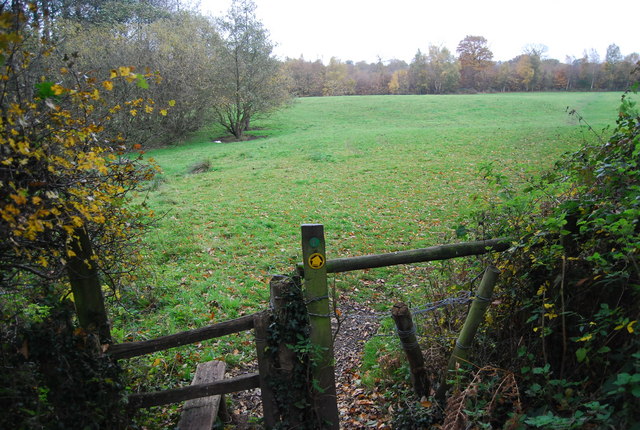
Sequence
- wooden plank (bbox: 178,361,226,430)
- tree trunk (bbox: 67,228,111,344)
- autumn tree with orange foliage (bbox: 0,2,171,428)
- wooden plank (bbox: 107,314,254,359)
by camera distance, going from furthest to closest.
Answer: wooden plank (bbox: 178,361,226,430) < wooden plank (bbox: 107,314,254,359) < tree trunk (bbox: 67,228,111,344) < autumn tree with orange foliage (bbox: 0,2,171,428)

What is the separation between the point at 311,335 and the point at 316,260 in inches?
28.1

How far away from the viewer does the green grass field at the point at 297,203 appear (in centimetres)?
761

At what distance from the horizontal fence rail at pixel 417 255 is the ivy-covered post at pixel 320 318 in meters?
0.19

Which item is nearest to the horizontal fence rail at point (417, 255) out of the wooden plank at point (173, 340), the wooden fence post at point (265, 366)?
the wooden fence post at point (265, 366)

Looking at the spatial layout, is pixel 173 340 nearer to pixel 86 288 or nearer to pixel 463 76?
pixel 86 288

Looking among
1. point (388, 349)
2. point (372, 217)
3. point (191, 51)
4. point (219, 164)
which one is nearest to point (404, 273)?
point (388, 349)

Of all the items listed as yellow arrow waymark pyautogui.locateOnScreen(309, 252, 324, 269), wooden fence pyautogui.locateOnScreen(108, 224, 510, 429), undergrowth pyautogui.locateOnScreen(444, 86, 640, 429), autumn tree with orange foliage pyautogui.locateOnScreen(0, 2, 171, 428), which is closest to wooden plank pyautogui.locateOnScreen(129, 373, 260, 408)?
wooden fence pyautogui.locateOnScreen(108, 224, 510, 429)

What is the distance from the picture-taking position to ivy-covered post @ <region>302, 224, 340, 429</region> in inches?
146

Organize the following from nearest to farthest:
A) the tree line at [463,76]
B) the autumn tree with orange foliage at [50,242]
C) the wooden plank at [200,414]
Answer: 1. the autumn tree with orange foliage at [50,242]
2. the wooden plank at [200,414]
3. the tree line at [463,76]

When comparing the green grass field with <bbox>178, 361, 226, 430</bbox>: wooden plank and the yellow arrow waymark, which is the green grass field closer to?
the yellow arrow waymark

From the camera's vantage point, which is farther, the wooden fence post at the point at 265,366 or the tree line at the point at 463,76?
the tree line at the point at 463,76

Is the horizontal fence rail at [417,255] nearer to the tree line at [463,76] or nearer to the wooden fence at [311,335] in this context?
the wooden fence at [311,335]

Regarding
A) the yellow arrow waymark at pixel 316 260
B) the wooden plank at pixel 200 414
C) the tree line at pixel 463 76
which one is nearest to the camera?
the yellow arrow waymark at pixel 316 260

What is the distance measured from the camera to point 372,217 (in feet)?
40.8
